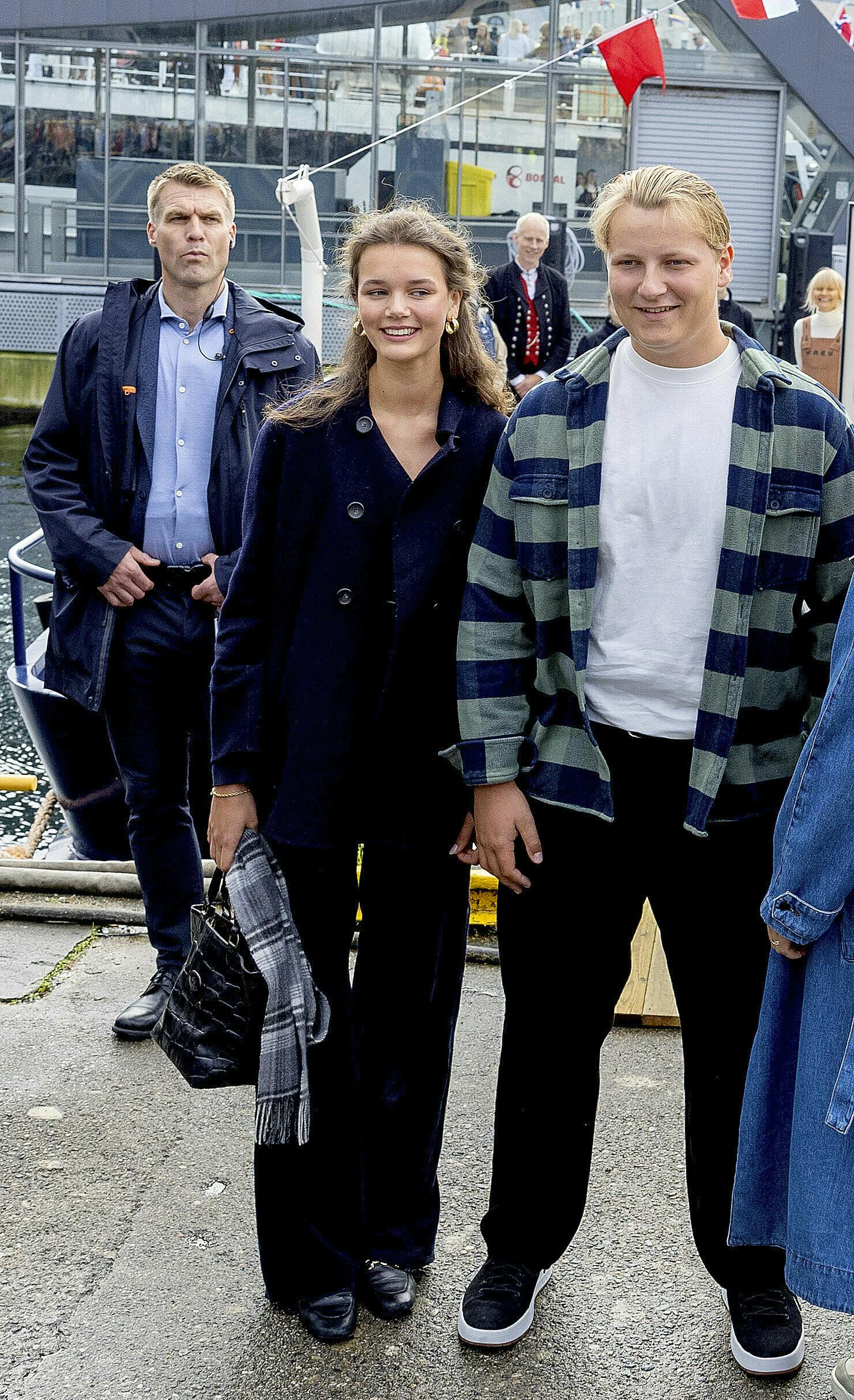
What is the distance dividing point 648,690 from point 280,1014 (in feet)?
2.83

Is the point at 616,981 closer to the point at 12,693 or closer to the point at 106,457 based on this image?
the point at 106,457

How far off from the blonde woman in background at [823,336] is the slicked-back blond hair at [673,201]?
252 inches

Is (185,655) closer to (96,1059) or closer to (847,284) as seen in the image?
(96,1059)

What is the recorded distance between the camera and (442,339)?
281 cm

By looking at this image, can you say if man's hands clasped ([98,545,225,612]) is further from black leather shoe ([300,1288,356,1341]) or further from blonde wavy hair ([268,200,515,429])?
black leather shoe ([300,1288,356,1341])

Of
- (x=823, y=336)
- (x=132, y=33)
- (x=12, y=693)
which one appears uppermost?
(x=132, y=33)

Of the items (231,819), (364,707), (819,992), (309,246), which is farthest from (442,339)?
(309,246)

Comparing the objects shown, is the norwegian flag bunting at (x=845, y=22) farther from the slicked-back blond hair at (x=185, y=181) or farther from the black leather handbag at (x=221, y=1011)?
the black leather handbag at (x=221, y=1011)

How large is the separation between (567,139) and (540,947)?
2027 cm

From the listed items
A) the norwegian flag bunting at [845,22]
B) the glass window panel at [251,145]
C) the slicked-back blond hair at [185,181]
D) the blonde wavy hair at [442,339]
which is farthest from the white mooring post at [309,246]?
the norwegian flag bunting at [845,22]

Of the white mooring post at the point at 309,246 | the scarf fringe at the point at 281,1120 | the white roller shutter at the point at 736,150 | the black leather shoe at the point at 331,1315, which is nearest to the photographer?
the scarf fringe at the point at 281,1120

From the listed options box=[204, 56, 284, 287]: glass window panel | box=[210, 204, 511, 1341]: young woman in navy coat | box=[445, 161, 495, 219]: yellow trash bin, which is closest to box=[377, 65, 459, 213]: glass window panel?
box=[445, 161, 495, 219]: yellow trash bin

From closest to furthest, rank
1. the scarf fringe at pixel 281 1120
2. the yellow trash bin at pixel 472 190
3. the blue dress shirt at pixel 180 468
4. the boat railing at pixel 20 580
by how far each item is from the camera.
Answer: the scarf fringe at pixel 281 1120, the blue dress shirt at pixel 180 468, the boat railing at pixel 20 580, the yellow trash bin at pixel 472 190

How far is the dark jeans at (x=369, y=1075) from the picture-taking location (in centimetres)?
284
